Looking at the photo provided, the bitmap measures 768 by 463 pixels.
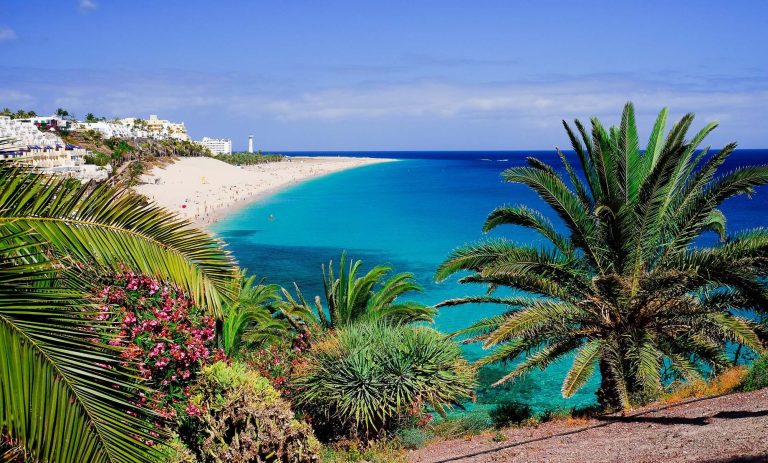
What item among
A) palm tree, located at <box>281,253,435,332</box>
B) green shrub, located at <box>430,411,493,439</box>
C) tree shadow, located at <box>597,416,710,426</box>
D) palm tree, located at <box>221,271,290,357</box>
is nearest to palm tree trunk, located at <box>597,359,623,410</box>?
tree shadow, located at <box>597,416,710,426</box>

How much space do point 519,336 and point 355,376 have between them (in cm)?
264

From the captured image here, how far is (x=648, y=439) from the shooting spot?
7.41 meters

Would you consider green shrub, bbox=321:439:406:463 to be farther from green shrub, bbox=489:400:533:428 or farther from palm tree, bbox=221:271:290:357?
palm tree, bbox=221:271:290:357

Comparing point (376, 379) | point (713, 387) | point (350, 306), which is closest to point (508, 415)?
point (376, 379)

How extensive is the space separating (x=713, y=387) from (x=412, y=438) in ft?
15.6

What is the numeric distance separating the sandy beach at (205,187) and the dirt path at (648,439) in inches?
1430

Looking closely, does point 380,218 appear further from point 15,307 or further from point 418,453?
point 15,307

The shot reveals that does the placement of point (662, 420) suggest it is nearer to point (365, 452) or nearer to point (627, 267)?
point (627, 267)

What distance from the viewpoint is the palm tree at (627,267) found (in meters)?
8.98

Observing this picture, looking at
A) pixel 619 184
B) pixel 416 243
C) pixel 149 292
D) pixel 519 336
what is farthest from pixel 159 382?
pixel 416 243

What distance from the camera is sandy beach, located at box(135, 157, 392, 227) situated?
5635cm

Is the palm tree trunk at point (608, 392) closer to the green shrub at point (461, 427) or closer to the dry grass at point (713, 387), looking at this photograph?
the dry grass at point (713, 387)

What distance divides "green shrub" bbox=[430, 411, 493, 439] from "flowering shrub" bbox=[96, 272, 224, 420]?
5.28 metres

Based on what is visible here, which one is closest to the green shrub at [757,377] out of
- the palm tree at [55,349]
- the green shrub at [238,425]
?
the green shrub at [238,425]
